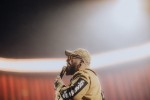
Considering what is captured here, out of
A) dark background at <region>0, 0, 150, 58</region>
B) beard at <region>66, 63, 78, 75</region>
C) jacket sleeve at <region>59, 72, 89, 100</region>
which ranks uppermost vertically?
dark background at <region>0, 0, 150, 58</region>

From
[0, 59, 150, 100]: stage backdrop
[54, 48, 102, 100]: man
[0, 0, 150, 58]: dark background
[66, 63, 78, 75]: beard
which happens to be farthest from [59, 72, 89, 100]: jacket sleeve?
[0, 59, 150, 100]: stage backdrop

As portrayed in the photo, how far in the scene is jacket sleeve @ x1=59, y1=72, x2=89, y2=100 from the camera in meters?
1.56

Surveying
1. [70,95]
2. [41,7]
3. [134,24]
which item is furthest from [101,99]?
[134,24]

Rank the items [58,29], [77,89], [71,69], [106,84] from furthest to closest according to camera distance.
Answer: [106,84] < [58,29] < [71,69] < [77,89]

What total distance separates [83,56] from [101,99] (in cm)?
35

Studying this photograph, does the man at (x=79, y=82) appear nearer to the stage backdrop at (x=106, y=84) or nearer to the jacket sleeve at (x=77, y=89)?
the jacket sleeve at (x=77, y=89)

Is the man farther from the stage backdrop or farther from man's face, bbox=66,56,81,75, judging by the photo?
the stage backdrop

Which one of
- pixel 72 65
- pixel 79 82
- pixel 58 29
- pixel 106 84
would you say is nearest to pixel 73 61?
pixel 72 65

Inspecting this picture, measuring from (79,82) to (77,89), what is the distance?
49 millimetres

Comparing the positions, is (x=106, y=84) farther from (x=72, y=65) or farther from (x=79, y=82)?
(x=79, y=82)

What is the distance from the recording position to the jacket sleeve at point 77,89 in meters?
1.56

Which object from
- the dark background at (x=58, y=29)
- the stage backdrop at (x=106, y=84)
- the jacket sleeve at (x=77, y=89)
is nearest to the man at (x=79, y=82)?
the jacket sleeve at (x=77, y=89)

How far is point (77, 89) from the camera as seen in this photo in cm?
156

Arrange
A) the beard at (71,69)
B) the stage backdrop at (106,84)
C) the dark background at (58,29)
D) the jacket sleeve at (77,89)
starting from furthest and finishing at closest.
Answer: the stage backdrop at (106,84) < the dark background at (58,29) < the beard at (71,69) < the jacket sleeve at (77,89)
